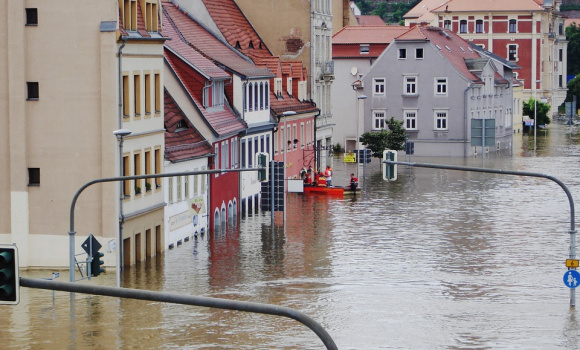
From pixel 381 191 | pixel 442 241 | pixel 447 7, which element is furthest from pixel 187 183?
pixel 447 7

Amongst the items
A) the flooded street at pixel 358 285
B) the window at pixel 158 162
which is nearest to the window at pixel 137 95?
the window at pixel 158 162

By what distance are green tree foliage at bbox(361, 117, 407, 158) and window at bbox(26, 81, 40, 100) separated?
1972 inches

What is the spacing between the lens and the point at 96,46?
42781 millimetres

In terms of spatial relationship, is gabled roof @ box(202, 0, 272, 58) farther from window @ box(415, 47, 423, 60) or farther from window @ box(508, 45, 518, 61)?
window @ box(508, 45, 518, 61)

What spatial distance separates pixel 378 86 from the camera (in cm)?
10250

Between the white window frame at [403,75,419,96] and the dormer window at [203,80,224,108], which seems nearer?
the dormer window at [203,80,224,108]

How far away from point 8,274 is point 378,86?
88638 mm

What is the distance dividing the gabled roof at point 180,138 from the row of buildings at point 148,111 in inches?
3.5

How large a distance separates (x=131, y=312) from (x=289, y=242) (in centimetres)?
1614

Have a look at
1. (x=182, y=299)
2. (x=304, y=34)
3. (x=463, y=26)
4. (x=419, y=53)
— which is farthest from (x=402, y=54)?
(x=182, y=299)

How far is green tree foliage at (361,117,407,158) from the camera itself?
302 feet

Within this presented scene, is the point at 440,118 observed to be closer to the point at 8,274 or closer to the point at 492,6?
the point at 492,6

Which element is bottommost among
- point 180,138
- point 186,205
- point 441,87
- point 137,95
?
point 186,205

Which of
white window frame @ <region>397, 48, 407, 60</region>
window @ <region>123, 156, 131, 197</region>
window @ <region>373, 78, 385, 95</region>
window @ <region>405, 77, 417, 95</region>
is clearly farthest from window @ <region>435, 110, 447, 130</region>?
window @ <region>123, 156, 131, 197</region>
